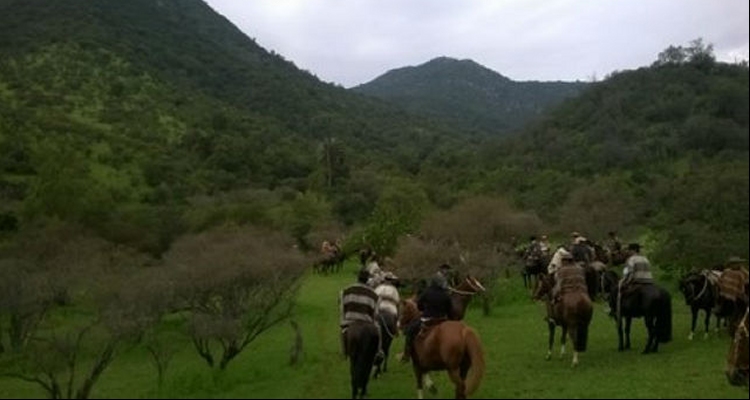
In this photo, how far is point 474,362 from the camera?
1407 centimetres

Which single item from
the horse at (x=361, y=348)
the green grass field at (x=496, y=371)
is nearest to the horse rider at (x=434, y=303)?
the horse at (x=361, y=348)

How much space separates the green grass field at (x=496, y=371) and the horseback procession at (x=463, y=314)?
558 millimetres

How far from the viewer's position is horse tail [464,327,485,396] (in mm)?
13848

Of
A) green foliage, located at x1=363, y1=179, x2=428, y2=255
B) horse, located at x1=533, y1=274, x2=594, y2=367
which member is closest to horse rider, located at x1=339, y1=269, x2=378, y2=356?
horse, located at x1=533, y1=274, x2=594, y2=367

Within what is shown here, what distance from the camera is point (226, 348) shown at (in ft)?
76.3

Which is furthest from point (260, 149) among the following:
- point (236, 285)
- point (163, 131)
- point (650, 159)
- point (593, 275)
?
point (593, 275)

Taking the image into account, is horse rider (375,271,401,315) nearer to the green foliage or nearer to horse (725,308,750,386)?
horse (725,308,750,386)

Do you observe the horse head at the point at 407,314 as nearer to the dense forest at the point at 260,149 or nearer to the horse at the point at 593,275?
the dense forest at the point at 260,149

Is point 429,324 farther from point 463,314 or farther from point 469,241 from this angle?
point 469,241

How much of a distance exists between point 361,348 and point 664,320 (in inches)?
319

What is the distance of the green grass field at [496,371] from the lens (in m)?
15.8

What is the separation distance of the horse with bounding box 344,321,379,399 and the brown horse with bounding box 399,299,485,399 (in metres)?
0.84

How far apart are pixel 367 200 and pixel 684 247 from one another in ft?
194

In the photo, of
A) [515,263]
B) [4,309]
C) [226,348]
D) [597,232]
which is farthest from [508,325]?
[597,232]
